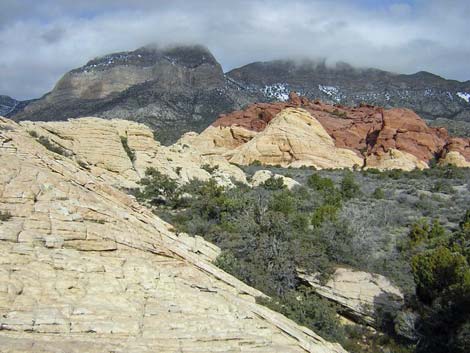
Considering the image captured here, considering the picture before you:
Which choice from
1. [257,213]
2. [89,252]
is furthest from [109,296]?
[257,213]

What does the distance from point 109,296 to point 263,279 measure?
22.6 feet

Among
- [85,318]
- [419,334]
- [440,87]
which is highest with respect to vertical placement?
[440,87]

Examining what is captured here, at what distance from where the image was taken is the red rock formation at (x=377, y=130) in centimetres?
6222

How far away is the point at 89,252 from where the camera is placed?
39.7ft

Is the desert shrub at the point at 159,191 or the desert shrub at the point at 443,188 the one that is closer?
the desert shrub at the point at 159,191

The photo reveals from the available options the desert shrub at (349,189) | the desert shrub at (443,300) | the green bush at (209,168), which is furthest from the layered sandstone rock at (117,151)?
the desert shrub at (443,300)

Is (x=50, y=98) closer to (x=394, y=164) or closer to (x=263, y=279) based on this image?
(x=394, y=164)

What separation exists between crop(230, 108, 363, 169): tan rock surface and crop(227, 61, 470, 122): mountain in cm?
5956

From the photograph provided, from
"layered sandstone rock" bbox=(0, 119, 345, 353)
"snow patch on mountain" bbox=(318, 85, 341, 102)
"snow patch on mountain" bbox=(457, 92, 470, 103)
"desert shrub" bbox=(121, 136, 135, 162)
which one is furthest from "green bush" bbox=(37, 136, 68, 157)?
"snow patch on mountain" bbox=(457, 92, 470, 103)

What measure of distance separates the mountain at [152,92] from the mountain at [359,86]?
13489 mm

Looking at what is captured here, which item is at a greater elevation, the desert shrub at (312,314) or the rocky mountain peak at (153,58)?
the rocky mountain peak at (153,58)

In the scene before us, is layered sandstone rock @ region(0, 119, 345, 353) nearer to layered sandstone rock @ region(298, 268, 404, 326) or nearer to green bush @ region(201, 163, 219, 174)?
layered sandstone rock @ region(298, 268, 404, 326)

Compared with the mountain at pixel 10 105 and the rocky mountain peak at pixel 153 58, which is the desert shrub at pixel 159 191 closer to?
the rocky mountain peak at pixel 153 58

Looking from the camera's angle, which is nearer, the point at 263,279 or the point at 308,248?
the point at 263,279
